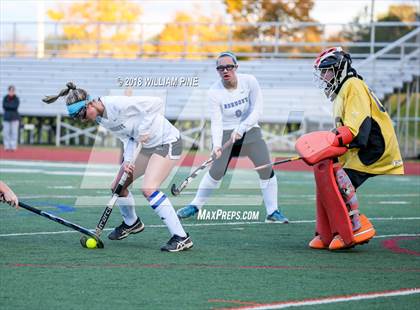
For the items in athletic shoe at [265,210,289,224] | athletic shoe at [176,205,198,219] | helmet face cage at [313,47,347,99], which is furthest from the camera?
athletic shoe at [176,205,198,219]

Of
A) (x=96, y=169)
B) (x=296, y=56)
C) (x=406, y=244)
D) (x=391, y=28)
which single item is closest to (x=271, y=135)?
(x=296, y=56)

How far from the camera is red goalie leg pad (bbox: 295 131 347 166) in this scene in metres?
7.93

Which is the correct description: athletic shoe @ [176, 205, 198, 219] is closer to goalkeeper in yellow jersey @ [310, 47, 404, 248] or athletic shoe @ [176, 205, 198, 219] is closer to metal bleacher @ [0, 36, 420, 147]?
goalkeeper in yellow jersey @ [310, 47, 404, 248]

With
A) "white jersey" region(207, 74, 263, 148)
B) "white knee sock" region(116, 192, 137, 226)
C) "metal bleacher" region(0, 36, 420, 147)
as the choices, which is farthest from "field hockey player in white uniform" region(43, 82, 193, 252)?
"metal bleacher" region(0, 36, 420, 147)

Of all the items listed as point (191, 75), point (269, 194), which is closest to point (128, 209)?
point (269, 194)

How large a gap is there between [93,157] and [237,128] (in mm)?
13132

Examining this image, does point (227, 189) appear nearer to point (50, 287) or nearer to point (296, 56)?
point (50, 287)

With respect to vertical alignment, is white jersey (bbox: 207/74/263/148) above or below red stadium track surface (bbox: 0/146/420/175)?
above

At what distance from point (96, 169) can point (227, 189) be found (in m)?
5.12

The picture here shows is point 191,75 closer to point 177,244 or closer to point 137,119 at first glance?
point 137,119

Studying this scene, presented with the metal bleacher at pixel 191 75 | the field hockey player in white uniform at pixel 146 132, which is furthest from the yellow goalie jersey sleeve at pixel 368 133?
the metal bleacher at pixel 191 75

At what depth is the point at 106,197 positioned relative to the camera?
1320 cm

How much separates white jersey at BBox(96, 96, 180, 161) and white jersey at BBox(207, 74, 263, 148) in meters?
2.00

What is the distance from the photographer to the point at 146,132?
7.98 metres
